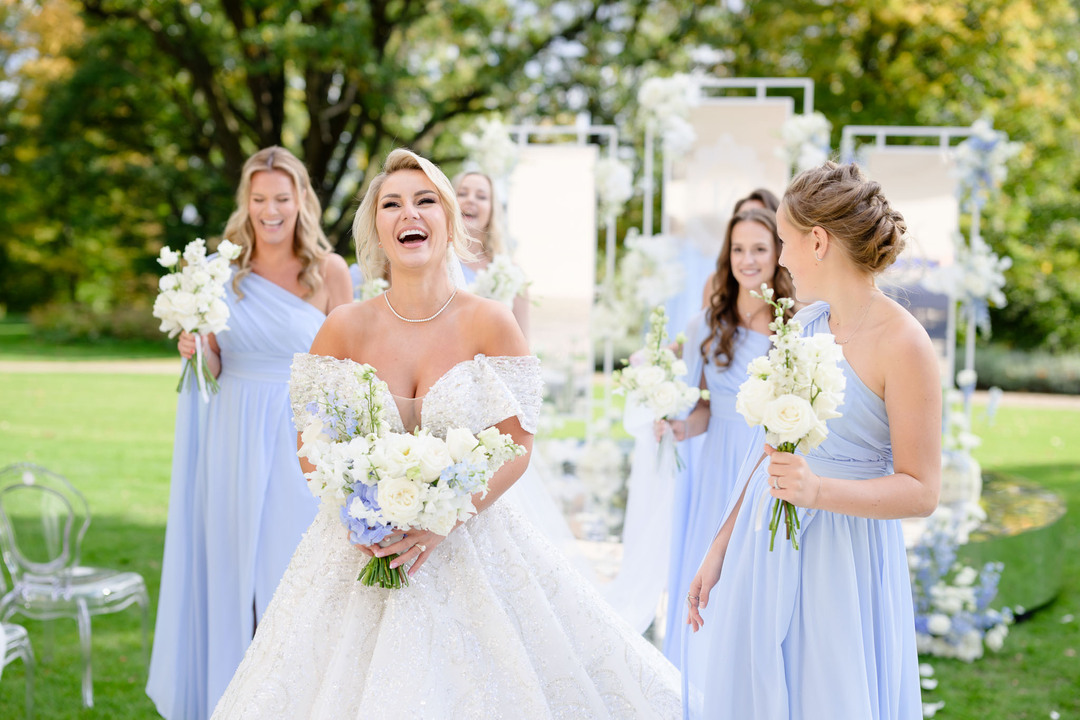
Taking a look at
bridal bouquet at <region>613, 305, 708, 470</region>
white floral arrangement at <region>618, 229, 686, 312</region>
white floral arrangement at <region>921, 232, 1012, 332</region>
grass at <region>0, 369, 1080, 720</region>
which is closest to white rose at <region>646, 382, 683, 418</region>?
bridal bouquet at <region>613, 305, 708, 470</region>

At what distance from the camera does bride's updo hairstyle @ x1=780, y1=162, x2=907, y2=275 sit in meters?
2.41

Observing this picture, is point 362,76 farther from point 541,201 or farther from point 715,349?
point 715,349

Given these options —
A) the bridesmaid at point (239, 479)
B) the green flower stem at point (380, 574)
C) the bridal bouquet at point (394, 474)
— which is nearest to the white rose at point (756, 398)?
the bridal bouquet at point (394, 474)

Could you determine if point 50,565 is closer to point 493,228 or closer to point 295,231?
point 295,231

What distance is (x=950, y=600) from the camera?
5504mm

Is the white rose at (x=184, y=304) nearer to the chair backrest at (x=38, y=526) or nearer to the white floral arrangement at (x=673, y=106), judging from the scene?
the chair backrest at (x=38, y=526)

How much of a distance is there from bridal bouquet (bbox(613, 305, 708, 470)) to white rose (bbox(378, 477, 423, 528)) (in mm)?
2028

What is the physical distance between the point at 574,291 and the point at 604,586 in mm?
3155

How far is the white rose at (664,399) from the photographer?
4.18 m

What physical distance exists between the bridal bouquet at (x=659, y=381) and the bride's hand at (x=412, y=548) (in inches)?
70.0

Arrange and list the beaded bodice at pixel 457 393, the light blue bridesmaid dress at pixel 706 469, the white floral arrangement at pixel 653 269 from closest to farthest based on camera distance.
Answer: the beaded bodice at pixel 457 393
the light blue bridesmaid dress at pixel 706 469
the white floral arrangement at pixel 653 269

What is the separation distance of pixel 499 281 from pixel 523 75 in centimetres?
1349

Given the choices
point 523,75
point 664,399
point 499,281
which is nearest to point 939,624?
point 664,399

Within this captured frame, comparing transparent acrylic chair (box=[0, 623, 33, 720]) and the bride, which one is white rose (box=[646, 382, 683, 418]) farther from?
transparent acrylic chair (box=[0, 623, 33, 720])
